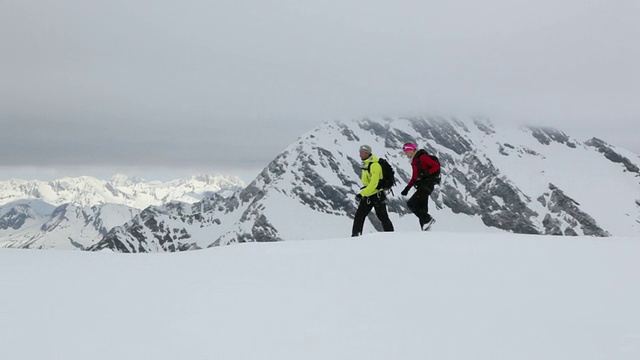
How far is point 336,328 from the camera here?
4656 millimetres

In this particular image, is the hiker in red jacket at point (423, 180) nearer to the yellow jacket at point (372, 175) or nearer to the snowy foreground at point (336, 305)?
the yellow jacket at point (372, 175)

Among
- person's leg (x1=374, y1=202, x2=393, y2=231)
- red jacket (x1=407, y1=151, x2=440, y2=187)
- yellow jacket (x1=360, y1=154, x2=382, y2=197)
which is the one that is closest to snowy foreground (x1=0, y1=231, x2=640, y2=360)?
person's leg (x1=374, y1=202, x2=393, y2=231)

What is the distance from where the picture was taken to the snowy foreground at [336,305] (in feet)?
13.8

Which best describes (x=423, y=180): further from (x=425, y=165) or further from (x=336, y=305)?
(x=336, y=305)

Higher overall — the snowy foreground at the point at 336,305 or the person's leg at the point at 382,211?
the snowy foreground at the point at 336,305

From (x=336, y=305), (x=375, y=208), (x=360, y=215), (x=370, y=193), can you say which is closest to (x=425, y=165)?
(x=370, y=193)

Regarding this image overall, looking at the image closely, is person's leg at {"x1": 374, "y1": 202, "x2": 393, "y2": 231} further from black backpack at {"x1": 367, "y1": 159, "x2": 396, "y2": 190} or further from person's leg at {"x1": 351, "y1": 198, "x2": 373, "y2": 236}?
black backpack at {"x1": 367, "y1": 159, "x2": 396, "y2": 190}

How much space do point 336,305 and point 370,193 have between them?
726 cm

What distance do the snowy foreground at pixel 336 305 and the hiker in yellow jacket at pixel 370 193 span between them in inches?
171

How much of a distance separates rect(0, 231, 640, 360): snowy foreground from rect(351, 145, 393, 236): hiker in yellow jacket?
4.35 meters

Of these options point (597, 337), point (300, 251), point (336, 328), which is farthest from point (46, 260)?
point (597, 337)

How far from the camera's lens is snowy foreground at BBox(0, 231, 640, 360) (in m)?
4.20

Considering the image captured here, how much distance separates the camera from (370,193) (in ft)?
40.8

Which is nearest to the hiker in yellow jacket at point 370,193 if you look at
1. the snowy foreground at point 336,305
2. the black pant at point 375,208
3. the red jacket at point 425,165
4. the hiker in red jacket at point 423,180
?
the black pant at point 375,208
